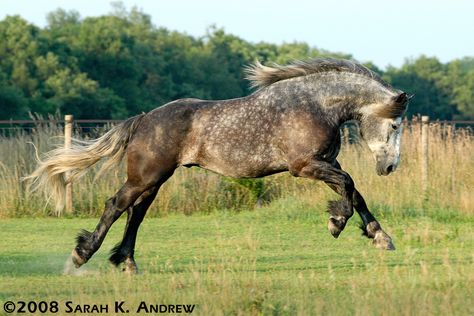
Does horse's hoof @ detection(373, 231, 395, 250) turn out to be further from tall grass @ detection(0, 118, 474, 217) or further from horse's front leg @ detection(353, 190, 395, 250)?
tall grass @ detection(0, 118, 474, 217)

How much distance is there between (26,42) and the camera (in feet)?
249

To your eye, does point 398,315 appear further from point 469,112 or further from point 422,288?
point 469,112

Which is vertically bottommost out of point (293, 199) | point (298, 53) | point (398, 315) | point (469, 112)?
point (398, 315)

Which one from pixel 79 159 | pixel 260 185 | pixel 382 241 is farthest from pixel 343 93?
pixel 260 185

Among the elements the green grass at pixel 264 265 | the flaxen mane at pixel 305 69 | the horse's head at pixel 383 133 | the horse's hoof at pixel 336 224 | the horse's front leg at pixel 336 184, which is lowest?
the green grass at pixel 264 265

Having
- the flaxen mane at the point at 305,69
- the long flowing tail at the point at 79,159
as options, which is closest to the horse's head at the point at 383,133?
the flaxen mane at the point at 305,69

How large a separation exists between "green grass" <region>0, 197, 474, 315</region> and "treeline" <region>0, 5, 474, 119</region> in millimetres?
38885

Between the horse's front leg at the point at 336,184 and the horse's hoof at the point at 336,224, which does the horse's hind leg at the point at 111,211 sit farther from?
the horse's hoof at the point at 336,224

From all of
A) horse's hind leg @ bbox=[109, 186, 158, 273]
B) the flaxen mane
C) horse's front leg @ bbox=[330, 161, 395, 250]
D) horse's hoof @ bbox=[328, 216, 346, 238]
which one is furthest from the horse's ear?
horse's hind leg @ bbox=[109, 186, 158, 273]

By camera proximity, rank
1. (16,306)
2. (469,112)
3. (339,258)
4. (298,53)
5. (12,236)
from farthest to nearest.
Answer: (298,53), (469,112), (12,236), (339,258), (16,306)

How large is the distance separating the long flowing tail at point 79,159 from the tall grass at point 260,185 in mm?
7184

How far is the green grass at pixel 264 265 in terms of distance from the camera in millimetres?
8922

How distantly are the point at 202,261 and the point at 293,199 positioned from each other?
24.3 feet

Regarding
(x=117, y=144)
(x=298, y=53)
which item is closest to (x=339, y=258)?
(x=117, y=144)
